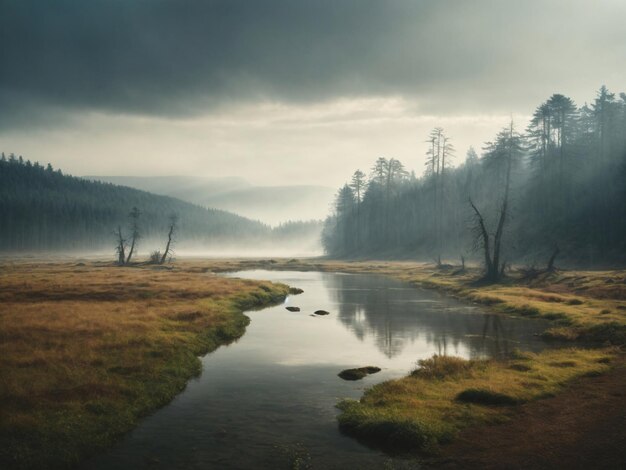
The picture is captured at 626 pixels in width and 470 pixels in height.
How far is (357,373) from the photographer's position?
27.2 metres

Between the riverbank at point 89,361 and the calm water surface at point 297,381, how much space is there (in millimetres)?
1137

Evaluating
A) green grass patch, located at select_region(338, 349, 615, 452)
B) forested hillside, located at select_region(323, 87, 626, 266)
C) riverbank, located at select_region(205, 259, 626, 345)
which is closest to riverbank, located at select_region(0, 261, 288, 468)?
green grass patch, located at select_region(338, 349, 615, 452)

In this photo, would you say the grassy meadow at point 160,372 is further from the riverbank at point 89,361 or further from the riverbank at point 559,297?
the riverbank at point 559,297

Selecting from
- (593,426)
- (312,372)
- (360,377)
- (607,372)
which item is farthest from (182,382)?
(607,372)

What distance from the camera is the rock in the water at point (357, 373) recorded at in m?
27.0

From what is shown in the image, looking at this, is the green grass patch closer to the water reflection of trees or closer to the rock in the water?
the rock in the water

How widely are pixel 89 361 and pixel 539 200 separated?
361ft

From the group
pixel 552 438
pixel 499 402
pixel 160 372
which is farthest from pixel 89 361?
pixel 552 438

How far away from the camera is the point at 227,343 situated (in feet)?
120

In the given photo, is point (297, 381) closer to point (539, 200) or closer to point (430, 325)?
point (430, 325)

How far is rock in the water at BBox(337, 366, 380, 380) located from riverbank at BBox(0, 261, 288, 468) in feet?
27.2

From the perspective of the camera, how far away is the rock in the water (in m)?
27.0

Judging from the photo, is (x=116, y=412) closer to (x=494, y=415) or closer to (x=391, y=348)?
(x=494, y=415)

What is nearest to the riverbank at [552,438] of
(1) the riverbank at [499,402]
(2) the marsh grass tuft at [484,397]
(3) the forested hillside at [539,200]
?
(1) the riverbank at [499,402]
